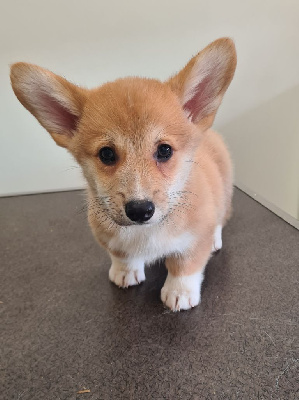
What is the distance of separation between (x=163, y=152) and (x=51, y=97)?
33 cm

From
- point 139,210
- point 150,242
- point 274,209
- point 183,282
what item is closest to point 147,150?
point 139,210

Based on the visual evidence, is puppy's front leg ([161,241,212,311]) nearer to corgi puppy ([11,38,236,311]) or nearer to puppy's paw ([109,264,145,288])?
corgi puppy ([11,38,236,311])

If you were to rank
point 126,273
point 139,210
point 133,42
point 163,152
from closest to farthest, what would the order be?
point 139,210, point 163,152, point 126,273, point 133,42

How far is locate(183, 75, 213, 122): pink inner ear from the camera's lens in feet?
2.94

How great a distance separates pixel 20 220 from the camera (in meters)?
1.71

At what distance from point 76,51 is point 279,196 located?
1672 mm

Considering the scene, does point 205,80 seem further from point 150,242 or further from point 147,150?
point 150,242

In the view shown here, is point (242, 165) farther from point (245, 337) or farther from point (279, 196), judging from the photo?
point (245, 337)

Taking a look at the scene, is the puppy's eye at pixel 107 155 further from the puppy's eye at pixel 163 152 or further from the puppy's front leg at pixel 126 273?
the puppy's front leg at pixel 126 273

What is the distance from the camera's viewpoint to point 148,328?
896 mm

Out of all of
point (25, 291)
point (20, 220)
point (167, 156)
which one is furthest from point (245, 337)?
point (20, 220)

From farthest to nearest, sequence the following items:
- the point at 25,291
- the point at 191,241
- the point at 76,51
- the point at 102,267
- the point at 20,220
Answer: the point at 76,51
the point at 20,220
the point at 102,267
the point at 25,291
the point at 191,241

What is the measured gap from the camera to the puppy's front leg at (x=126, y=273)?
1063 millimetres

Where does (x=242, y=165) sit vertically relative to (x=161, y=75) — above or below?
below
